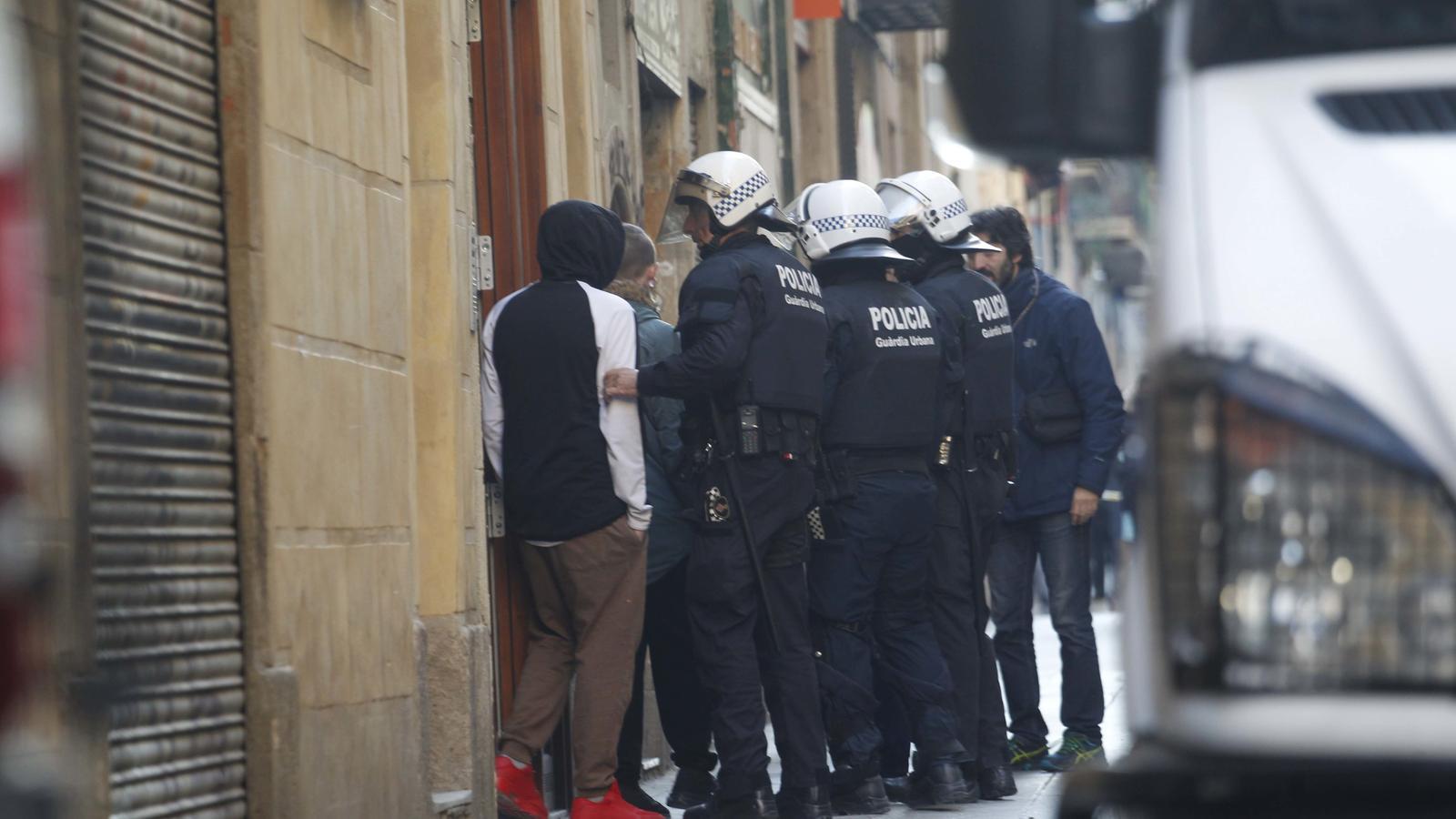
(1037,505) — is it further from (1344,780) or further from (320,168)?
(1344,780)

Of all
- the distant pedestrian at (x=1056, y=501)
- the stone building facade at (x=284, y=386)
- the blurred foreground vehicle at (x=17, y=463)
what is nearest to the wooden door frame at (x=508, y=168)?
the stone building facade at (x=284, y=386)

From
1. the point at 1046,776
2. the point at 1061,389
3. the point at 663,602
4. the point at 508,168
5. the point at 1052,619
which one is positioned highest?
the point at 508,168

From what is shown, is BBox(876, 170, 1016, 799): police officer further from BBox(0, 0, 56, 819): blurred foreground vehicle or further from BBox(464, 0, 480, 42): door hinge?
BBox(0, 0, 56, 819): blurred foreground vehicle

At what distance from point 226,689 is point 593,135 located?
5061 mm

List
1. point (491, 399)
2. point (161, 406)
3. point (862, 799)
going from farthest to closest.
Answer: point (862, 799), point (491, 399), point (161, 406)

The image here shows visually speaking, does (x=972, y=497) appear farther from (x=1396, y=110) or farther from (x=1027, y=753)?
(x=1396, y=110)

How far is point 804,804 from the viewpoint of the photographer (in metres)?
8.16

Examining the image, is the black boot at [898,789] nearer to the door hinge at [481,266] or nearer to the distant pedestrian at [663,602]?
the distant pedestrian at [663,602]

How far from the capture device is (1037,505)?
10.2 meters

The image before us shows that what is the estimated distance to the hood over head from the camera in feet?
26.6

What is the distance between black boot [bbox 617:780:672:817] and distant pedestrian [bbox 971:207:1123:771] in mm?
1925

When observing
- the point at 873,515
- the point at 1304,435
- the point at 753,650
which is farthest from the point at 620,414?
the point at 1304,435

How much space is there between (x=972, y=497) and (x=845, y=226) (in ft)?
4.01

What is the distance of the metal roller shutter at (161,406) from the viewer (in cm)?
530
